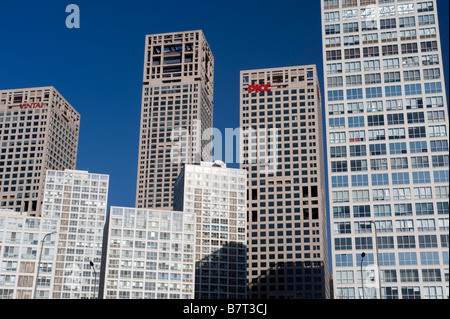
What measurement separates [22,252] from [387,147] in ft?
326

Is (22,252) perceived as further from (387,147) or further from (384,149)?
(387,147)

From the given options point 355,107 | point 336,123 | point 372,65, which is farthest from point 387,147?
point 372,65

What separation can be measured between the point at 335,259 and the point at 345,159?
2411cm

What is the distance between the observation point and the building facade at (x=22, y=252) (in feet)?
493

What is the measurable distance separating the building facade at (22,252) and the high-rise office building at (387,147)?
75991 millimetres

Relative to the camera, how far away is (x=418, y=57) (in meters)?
140

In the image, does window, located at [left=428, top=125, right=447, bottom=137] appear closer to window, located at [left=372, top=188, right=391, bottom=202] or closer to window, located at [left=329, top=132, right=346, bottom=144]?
window, located at [left=372, top=188, right=391, bottom=202]

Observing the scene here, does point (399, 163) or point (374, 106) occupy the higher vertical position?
point (374, 106)

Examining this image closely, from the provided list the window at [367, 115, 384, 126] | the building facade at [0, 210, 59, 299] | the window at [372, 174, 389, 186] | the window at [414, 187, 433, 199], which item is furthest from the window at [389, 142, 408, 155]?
the building facade at [0, 210, 59, 299]

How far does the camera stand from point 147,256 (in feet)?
588

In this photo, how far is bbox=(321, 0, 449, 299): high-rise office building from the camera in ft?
396

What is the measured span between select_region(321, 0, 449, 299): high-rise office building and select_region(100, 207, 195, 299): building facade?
2681 inches
